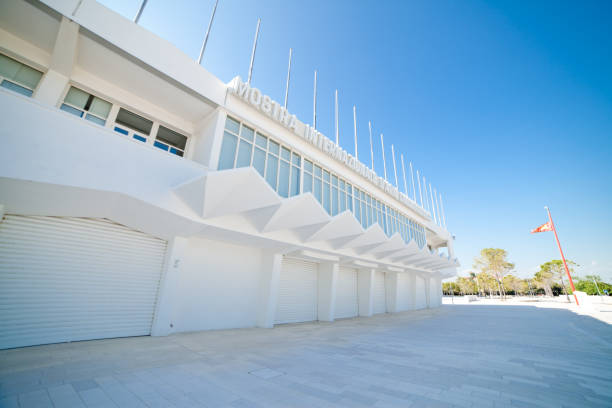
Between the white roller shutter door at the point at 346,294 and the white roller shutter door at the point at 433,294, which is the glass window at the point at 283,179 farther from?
the white roller shutter door at the point at 433,294

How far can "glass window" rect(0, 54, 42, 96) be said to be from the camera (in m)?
7.36

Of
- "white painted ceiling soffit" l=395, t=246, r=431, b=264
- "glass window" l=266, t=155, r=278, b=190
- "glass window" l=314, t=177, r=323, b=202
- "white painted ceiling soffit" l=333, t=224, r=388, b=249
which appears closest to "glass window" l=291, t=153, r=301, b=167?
"glass window" l=266, t=155, r=278, b=190

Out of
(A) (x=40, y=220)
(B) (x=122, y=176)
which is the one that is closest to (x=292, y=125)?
(B) (x=122, y=176)

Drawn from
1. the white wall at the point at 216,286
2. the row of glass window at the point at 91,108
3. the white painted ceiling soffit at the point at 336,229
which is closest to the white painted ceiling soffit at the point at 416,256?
the white painted ceiling soffit at the point at 336,229

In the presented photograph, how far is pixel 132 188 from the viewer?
23.6 ft

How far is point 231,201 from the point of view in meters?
8.52

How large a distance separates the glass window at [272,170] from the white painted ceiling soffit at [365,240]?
546cm

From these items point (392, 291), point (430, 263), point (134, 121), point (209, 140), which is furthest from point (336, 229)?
point (430, 263)

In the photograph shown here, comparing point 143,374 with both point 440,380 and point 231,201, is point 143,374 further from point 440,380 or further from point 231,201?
point 440,380

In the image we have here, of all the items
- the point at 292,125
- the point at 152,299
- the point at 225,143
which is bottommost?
the point at 152,299

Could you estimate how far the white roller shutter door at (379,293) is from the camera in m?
21.1

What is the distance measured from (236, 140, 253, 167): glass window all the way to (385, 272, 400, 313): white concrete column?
1833 centimetres

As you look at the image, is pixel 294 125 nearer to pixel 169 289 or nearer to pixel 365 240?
pixel 365 240

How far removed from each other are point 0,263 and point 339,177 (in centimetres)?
1473
